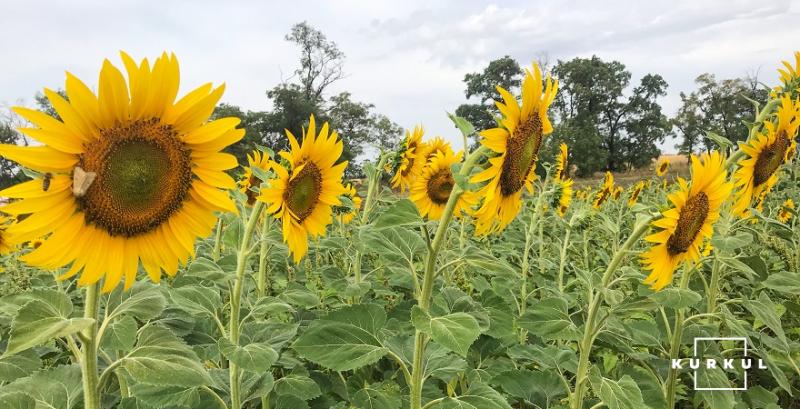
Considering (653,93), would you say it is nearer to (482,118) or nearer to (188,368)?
(482,118)

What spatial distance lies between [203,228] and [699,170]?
2022mm

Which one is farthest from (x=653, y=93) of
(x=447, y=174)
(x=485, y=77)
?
(x=447, y=174)

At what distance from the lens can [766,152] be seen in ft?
9.85

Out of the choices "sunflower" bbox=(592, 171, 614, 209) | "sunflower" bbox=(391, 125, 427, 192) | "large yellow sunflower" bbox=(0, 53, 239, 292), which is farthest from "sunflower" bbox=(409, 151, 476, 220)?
"sunflower" bbox=(592, 171, 614, 209)

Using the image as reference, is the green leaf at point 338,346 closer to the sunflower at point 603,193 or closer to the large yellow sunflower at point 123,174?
the large yellow sunflower at point 123,174

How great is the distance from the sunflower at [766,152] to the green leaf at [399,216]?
83.8 inches

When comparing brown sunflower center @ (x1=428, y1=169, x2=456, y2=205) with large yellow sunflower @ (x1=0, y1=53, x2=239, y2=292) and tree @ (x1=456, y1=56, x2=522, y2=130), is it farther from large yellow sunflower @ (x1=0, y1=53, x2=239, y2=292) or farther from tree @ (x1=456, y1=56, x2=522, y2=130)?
tree @ (x1=456, y1=56, x2=522, y2=130)

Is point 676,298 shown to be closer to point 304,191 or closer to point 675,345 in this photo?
point 675,345

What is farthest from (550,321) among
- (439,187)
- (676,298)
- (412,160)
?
(412,160)

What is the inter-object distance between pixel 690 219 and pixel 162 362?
2.05 m

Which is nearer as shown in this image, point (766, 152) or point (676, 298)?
point (676, 298)

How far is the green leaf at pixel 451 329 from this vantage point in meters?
1.37

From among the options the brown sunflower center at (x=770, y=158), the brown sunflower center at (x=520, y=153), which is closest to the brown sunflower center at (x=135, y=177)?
the brown sunflower center at (x=520, y=153)

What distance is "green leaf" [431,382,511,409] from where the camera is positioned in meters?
1.60
